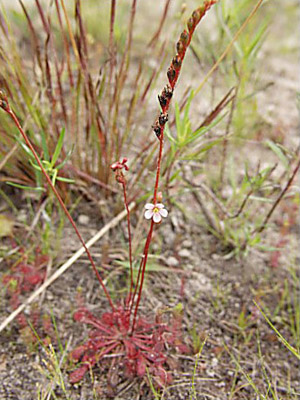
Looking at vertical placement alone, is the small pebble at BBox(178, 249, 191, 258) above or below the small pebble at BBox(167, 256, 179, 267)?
above

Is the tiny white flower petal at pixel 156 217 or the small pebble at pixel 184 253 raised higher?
the tiny white flower petal at pixel 156 217

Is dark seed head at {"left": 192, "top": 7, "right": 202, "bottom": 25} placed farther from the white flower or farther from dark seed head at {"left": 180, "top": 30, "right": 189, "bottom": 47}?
the white flower

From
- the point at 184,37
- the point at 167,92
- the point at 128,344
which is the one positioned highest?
the point at 184,37

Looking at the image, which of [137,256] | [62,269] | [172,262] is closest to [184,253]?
[172,262]

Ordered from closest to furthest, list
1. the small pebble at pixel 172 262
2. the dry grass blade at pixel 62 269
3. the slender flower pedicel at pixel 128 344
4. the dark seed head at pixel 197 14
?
the dark seed head at pixel 197 14, the slender flower pedicel at pixel 128 344, the dry grass blade at pixel 62 269, the small pebble at pixel 172 262

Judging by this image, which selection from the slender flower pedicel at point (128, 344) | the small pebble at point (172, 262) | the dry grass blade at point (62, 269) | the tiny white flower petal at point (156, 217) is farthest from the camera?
the small pebble at point (172, 262)

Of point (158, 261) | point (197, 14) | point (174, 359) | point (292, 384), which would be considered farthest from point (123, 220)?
point (197, 14)

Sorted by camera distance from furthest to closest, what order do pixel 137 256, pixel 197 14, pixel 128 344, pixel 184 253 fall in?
pixel 184 253 < pixel 137 256 < pixel 128 344 < pixel 197 14

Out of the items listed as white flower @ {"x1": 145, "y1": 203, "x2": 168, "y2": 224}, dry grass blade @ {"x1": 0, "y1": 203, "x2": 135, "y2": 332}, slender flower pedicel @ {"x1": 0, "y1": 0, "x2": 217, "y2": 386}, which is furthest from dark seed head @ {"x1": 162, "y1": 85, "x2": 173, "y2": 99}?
dry grass blade @ {"x1": 0, "y1": 203, "x2": 135, "y2": 332}

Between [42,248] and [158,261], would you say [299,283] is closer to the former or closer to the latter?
[158,261]

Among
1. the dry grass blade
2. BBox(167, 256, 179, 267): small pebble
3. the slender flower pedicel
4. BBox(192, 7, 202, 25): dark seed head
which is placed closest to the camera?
BBox(192, 7, 202, 25): dark seed head

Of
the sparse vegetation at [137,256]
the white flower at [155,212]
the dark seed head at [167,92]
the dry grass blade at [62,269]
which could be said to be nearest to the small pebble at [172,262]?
the sparse vegetation at [137,256]

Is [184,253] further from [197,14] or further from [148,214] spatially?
[197,14]

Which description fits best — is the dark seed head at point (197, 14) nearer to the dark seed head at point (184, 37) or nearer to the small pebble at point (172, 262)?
the dark seed head at point (184, 37)
